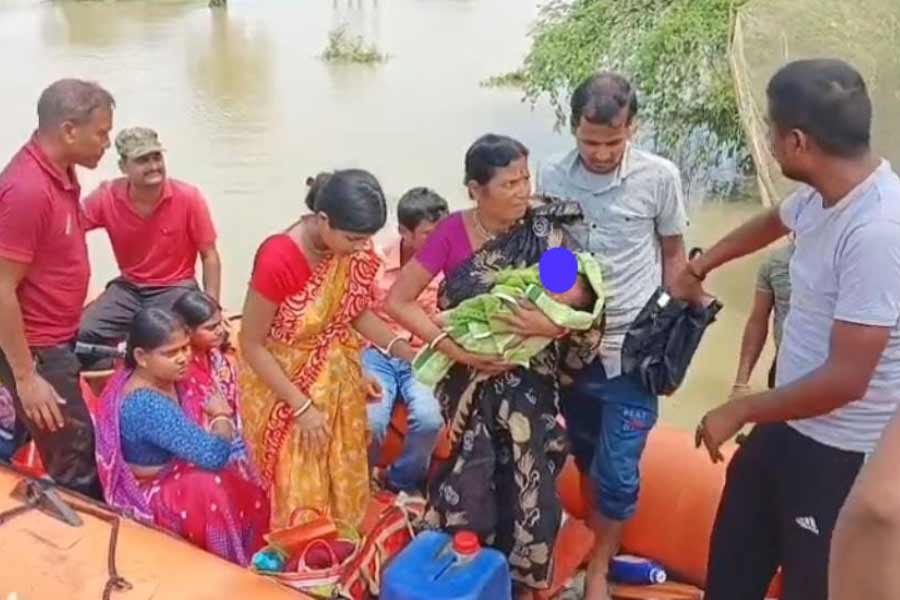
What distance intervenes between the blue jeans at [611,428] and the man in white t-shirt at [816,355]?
39cm

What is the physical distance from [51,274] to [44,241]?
4.9 inches

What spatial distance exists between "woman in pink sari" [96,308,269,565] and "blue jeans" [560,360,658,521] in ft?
2.78

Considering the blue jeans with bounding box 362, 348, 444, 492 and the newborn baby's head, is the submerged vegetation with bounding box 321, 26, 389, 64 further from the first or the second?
the newborn baby's head

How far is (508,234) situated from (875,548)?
1.67 metres

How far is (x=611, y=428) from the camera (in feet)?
9.53

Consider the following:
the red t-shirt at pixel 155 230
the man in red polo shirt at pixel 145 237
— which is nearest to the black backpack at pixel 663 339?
the man in red polo shirt at pixel 145 237

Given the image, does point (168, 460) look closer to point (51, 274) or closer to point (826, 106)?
point (51, 274)

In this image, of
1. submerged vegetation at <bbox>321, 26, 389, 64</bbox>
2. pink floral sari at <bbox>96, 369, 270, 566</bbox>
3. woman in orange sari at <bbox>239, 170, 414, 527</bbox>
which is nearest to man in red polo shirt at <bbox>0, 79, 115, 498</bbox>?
pink floral sari at <bbox>96, 369, 270, 566</bbox>

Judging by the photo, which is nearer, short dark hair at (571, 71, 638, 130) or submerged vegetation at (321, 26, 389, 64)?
short dark hair at (571, 71, 638, 130)

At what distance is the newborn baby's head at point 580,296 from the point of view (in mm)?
2609

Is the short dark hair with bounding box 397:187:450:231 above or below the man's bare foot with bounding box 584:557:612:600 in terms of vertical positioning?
above

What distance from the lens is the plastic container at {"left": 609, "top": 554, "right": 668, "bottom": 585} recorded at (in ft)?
10.5

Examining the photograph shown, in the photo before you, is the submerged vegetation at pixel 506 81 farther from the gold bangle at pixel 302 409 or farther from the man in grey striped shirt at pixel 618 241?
the gold bangle at pixel 302 409

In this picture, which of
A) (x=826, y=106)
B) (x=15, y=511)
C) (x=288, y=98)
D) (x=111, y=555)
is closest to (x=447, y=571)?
(x=111, y=555)
